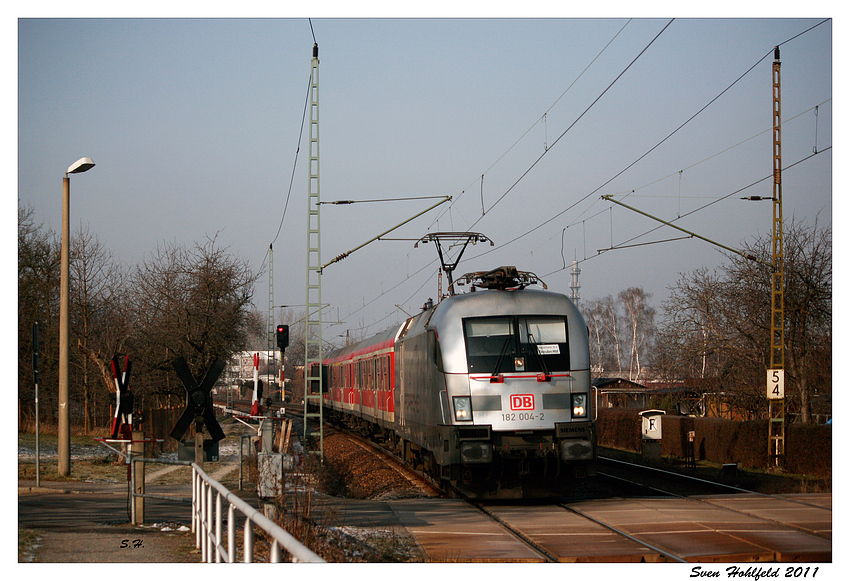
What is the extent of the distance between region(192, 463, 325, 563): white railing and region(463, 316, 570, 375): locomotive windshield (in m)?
5.16

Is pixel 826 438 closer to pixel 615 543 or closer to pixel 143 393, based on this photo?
pixel 615 543

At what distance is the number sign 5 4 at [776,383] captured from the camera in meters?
18.2

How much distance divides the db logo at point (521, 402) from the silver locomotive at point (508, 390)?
0.05 ft

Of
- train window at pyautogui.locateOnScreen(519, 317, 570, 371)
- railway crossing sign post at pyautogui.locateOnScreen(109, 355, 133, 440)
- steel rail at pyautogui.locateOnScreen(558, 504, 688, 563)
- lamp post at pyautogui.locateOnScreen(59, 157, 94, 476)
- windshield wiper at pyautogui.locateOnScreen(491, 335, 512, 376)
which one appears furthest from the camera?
lamp post at pyautogui.locateOnScreen(59, 157, 94, 476)

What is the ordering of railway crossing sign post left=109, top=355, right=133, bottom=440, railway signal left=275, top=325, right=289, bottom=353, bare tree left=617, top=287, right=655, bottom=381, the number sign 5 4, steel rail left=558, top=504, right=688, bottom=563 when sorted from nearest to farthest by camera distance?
1. steel rail left=558, top=504, right=688, bottom=563
2. railway crossing sign post left=109, top=355, right=133, bottom=440
3. the number sign 5 4
4. railway signal left=275, top=325, right=289, bottom=353
5. bare tree left=617, top=287, right=655, bottom=381

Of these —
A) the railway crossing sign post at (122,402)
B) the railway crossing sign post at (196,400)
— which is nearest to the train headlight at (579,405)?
the railway crossing sign post at (196,400)

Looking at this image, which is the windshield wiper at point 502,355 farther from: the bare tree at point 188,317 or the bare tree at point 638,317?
the bare tree at point 638,317

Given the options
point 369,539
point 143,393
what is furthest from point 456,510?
point 143,393

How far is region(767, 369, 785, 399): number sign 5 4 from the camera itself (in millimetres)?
18166

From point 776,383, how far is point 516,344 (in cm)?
805

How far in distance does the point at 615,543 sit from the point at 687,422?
51.9 feet

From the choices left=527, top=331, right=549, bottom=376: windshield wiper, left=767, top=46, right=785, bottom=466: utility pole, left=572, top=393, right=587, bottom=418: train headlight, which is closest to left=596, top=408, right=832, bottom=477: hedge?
left=767, top=46, right=785, bottom=466: utility pole

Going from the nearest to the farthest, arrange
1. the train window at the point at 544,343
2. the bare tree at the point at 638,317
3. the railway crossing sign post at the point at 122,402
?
the railway crossing sign post at the point at 122,402
the train window at the point at 544,343
the bare tree at the point at 638,317

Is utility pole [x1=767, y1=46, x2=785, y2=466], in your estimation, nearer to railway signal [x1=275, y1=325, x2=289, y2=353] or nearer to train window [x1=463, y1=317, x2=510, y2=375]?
train window [x1=463, y1=317, x2=510, y2=375]
